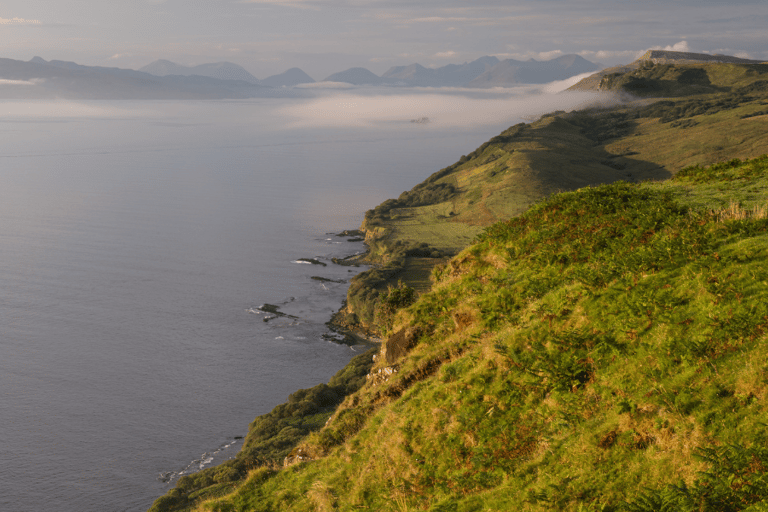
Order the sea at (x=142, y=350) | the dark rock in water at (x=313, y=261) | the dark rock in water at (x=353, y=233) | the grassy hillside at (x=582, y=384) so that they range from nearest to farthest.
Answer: the grassy hillside at (x=582, y=384) < the sea at (x=142, y=350) < the dark rock in water at (x=313, y=261) < the dark rock in water at (x=353, y=233)

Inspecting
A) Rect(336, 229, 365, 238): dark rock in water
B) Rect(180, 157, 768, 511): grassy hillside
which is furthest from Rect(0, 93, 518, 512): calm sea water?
Rect(180, 157, 768, 511): grassy hillside

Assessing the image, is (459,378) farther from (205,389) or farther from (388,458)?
(205,389)

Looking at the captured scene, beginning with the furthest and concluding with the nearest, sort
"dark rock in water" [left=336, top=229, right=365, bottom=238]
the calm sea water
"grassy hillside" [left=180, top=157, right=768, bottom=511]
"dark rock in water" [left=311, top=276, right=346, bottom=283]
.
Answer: "dark rock in water" [left=336, top=229, right=365, bottom=238], "dark rock in water" [left=311, top=276, right=346, bottom=283], the calm sea water, "grassy hillside" [left=180, top=157, right=768, bottom=511]

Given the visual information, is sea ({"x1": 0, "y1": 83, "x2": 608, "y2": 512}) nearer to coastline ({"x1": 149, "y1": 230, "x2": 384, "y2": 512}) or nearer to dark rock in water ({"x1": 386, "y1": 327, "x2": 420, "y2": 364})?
coastline ({"x1": 149, "y1": 230, "x2": 384, "y2": 512})

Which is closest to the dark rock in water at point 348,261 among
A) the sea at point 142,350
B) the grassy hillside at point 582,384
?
the sea at point 142,350

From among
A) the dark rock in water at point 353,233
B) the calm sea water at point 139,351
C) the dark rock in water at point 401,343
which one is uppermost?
the dark rock in water at point 401,343

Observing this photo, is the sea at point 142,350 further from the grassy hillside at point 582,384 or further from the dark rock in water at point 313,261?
the grassy hillside at point 582,384

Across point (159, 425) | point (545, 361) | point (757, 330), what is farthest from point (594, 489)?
point (159, 425)
